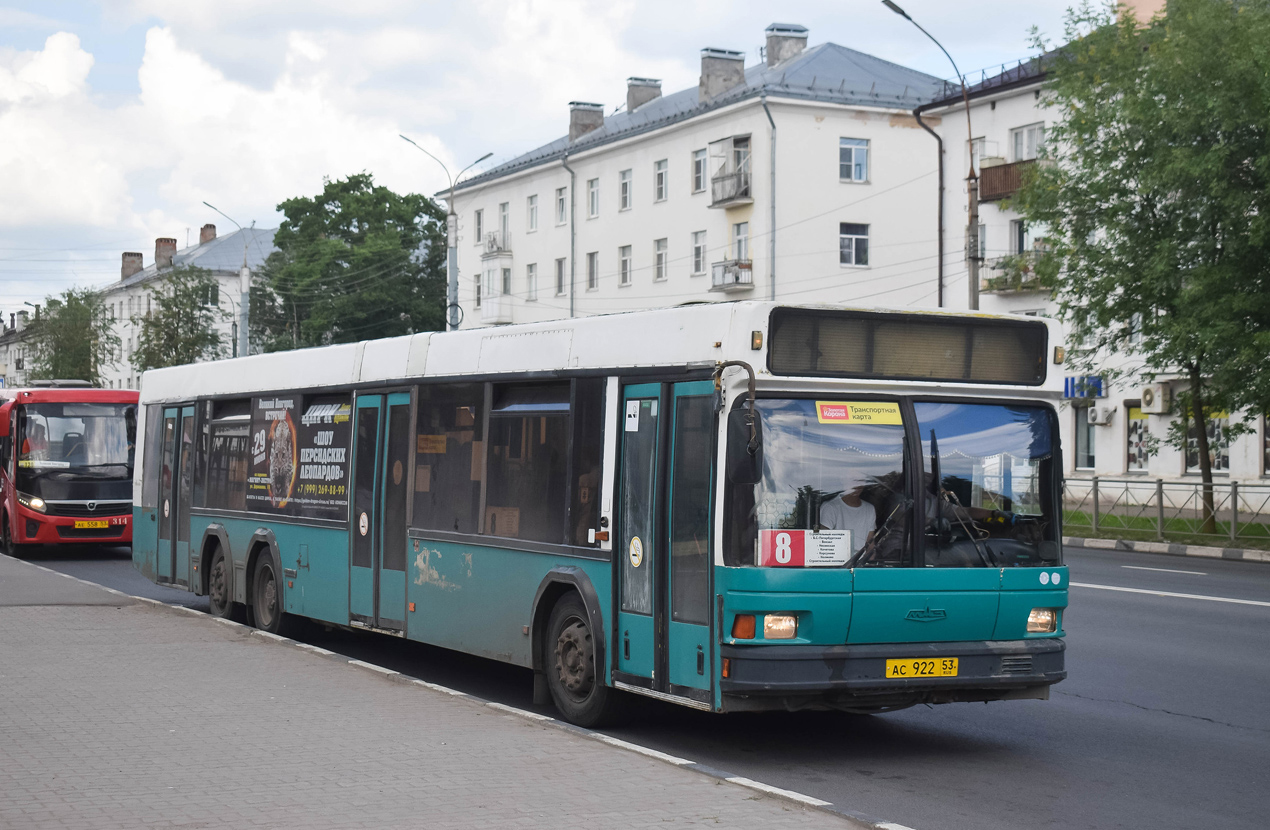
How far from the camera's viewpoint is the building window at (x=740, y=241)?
53031 millimetres

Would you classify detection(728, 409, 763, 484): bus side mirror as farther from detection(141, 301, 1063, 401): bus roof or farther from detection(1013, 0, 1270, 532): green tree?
detection(1013, 0, 1270, 532): green tree

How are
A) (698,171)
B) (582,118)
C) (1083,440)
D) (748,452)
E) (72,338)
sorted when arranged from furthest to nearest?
(72,338)
(582,118)
(698,171)
(1083,440)
(748,452)

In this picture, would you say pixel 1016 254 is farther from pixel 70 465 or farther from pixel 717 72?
pixel 70 465

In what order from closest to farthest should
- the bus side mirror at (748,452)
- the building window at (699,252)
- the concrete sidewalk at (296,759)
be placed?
the concrete sidewalk at (296,759) → the bus side mirror at (748,452) → the building window at (699,252)

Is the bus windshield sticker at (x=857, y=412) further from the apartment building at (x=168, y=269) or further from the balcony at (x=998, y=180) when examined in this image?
the apartment building at (x=168, y=269)

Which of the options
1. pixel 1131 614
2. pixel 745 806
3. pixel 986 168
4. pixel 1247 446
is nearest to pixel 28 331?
pixel 986 168

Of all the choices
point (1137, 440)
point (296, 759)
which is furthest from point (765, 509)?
point (1137, 440)

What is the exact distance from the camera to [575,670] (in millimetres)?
9609

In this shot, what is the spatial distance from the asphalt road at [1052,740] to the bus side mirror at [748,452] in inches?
62.4

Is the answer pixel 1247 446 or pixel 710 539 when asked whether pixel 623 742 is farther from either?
pixel 1247 446

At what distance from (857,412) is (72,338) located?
71471mm

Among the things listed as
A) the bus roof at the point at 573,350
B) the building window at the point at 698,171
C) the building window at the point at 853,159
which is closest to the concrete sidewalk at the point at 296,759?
the bus roof at the point at 573,350

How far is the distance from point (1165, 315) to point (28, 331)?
67543mm

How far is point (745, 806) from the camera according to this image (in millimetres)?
6914
